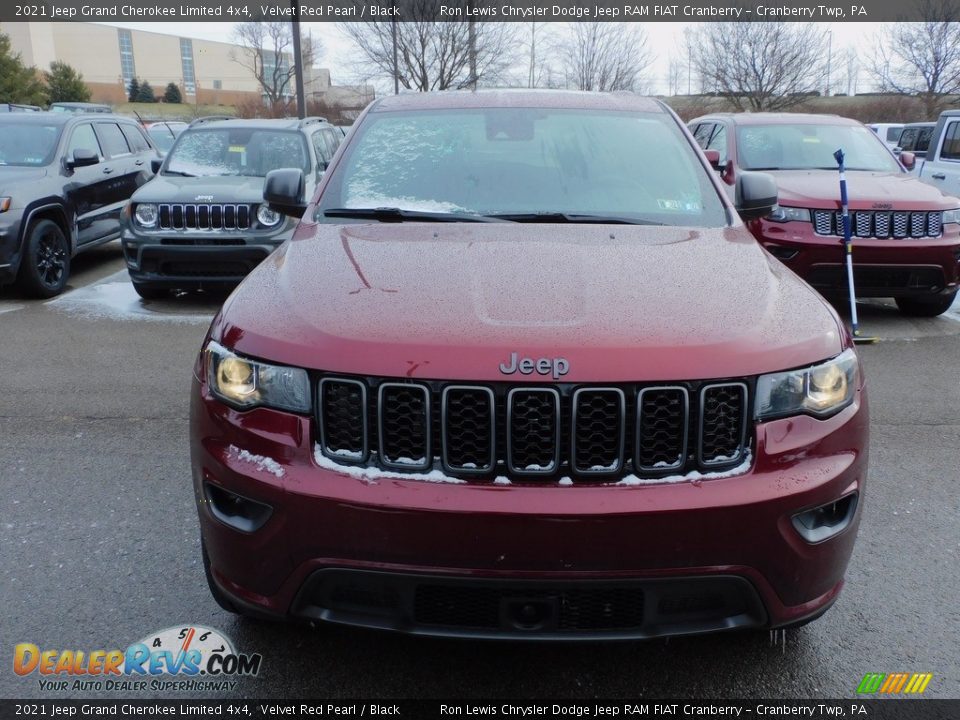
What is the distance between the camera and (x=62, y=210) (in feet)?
28.8

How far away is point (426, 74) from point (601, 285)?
34.7 m

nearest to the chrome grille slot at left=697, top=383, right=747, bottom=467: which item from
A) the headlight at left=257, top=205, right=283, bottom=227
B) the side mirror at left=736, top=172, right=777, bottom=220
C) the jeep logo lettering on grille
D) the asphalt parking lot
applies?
the jeep logo lettering on grille

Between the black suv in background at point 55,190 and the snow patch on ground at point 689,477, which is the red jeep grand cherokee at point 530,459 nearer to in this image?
the snow patch on ground at point 689,477

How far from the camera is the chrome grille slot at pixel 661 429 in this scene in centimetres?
216

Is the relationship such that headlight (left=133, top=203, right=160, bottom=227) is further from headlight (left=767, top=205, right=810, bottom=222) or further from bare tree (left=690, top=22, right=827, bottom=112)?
bare tree (left=690, top=22, right=827, bottom=112)

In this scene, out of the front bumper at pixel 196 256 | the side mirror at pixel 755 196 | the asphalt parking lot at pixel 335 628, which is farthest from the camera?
the front bumper at pixel 196 256

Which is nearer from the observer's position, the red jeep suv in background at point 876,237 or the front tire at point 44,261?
the red jeep suv in background at point 876,237

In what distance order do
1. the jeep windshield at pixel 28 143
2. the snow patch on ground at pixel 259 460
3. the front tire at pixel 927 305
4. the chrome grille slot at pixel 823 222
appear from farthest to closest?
the jeep windshield at pixel 28 143, the front tire at pixel 927 305, the chrome grille slot at pixel 823 222, the snow patch on ground at pixel 259 460

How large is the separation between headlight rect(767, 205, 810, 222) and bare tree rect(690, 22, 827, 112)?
28.0m

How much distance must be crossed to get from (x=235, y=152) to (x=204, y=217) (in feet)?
5.06

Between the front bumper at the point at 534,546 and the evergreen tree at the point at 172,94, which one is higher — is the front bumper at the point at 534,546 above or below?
below

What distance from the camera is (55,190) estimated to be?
8680 millimetres

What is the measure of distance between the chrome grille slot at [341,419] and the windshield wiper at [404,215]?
1220 mm

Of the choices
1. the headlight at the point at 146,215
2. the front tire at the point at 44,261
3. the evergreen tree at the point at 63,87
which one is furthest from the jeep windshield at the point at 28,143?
the evergreen tree at the point at 63,87
